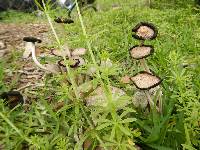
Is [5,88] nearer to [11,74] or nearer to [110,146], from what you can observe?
[11,74]

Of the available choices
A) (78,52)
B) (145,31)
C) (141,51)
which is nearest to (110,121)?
(141,51)

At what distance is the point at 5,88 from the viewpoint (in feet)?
9.52

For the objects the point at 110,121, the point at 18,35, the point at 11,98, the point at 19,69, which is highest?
the point at 110,121

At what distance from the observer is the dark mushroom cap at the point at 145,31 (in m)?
1.75

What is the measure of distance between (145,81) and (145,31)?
0.25 metres

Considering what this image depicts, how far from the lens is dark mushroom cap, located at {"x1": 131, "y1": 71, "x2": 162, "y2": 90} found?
1648 mm

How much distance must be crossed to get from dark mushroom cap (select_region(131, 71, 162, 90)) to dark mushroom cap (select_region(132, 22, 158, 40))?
17 cm

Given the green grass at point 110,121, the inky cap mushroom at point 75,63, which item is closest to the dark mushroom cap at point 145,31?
the green grass at point 110,121

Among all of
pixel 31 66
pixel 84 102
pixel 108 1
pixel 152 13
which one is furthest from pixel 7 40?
pixel 108 1

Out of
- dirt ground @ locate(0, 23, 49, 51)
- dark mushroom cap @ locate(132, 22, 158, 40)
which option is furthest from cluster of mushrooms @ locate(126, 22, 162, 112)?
dirt ground @ locate(0, 23, 49, 51)

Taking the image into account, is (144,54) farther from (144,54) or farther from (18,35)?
(18,35)

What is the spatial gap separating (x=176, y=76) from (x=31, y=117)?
92 centimetres

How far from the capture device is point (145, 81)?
1677 mm

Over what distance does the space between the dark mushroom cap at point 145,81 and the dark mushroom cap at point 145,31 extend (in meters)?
0.17
